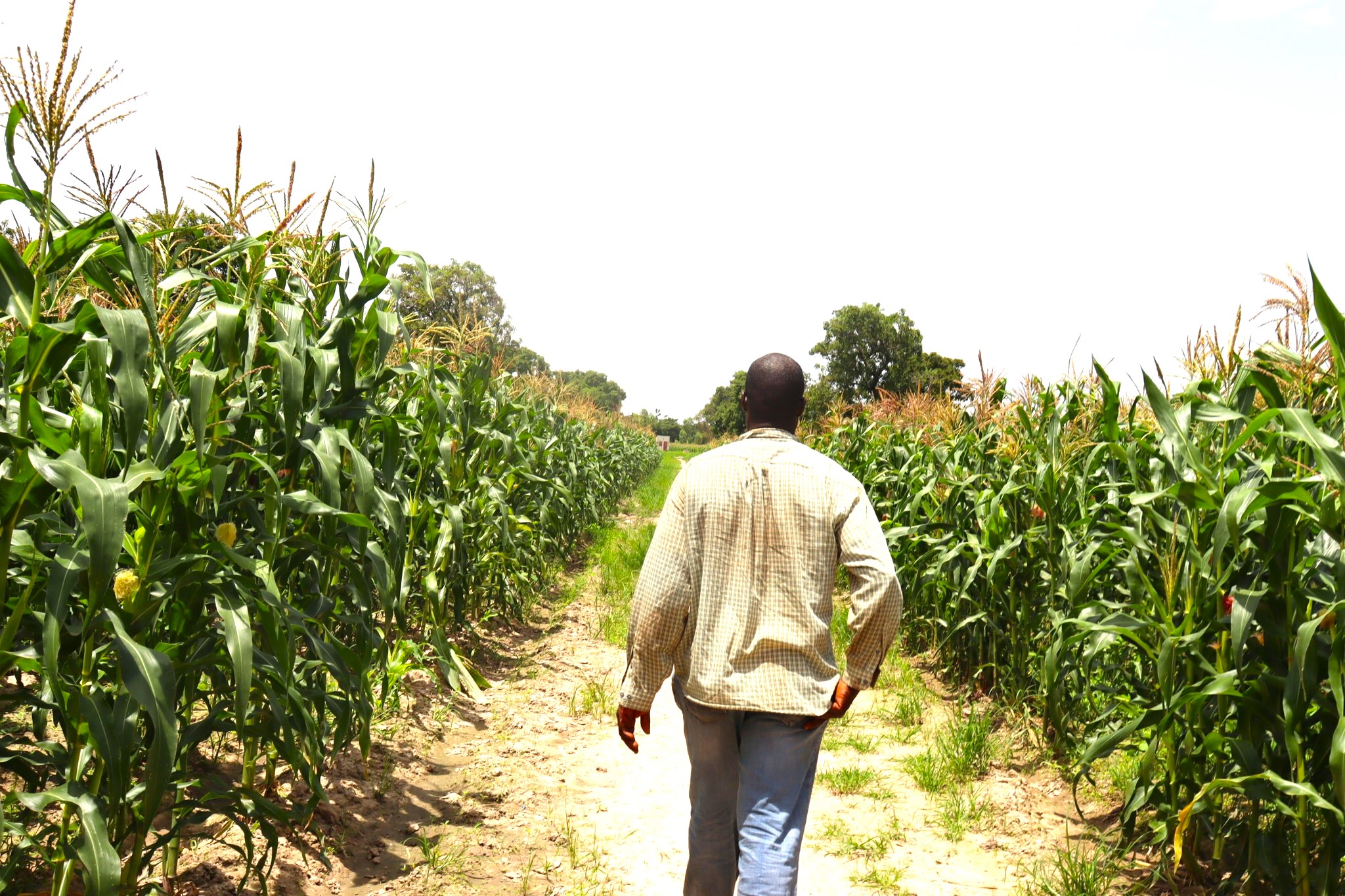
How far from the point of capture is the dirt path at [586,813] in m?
3.96

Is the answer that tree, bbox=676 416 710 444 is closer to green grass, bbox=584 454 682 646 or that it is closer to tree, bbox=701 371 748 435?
tree, bbox=701 371 748 435

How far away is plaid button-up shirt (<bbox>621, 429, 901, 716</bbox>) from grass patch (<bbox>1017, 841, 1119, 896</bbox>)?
64.0 inches

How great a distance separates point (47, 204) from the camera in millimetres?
2342

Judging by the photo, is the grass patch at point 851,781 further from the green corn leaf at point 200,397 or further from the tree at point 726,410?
the tree at point 726,410

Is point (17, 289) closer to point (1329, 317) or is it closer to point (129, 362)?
point (129, 362)

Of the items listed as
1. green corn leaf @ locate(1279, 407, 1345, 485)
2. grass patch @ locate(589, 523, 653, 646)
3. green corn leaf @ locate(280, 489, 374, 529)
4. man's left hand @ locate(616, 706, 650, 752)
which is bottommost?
grass patch @ locate(589, 523, 653, 646)

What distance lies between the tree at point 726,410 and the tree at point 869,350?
4.97m

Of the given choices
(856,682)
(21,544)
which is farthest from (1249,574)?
(21,544)

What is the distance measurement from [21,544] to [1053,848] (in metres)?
4.16

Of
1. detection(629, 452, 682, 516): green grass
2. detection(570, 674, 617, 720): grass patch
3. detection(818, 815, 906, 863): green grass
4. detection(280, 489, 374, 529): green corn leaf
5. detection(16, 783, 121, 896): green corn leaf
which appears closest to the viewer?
detection(16, 783, 121, 896): green corn leaf

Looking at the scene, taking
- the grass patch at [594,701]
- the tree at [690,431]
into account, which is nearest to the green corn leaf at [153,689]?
the grass patch at [594,701]

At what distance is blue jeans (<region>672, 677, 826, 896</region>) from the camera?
2.70 meters

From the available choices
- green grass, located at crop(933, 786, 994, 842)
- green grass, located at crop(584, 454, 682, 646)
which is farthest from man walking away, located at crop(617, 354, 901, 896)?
green grass, located at crop(584, 454, 682, 646)

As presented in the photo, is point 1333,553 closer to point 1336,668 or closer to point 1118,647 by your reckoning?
point 1336,668
